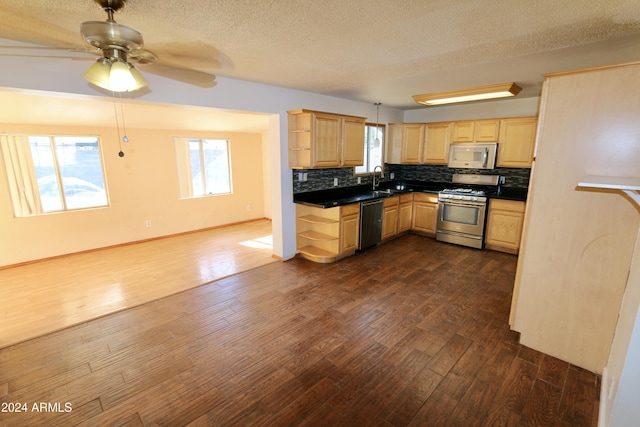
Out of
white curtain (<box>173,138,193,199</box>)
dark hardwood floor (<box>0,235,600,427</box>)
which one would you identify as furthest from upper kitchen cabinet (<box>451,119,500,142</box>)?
white curtain (<box>173,138,193,199</box>)

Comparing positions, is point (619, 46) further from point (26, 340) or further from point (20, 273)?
point (20, 273)

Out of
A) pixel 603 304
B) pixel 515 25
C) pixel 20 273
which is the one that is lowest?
pixel 20 273

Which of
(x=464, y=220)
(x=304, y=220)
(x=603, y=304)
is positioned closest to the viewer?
(x=603, y=304)

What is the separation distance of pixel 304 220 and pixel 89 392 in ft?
9.90

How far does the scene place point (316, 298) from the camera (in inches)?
126

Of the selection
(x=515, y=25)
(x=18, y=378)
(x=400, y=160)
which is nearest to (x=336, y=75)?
(x=515, y=25)

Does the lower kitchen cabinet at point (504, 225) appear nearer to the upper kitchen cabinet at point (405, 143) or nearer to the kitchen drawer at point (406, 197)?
the kitchen drawer at point (406, 197)

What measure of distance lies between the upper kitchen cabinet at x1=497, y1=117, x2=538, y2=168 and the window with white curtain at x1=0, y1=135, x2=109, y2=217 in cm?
670

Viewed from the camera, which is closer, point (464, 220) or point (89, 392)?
point (89, 392)

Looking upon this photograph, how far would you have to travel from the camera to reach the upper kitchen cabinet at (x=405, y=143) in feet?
18.3

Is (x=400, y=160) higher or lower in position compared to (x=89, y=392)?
higher

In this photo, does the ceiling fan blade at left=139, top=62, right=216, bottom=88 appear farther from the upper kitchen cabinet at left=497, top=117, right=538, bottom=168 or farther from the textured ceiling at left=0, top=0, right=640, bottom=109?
the upper kitchen cabinet at left=497, top=117, right=538, bottom=168

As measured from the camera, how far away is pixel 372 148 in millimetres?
5637

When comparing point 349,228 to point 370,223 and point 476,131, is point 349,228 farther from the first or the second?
point 476,131
